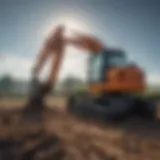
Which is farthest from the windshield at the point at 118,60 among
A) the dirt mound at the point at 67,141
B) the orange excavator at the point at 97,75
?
the dirt mound at the point at 67,141

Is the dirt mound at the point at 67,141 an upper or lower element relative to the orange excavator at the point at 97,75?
lower

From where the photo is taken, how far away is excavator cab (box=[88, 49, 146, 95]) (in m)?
2.18

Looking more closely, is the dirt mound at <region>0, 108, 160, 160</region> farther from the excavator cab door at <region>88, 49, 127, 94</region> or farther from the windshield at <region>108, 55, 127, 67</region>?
the windshield at <region>108, 55, 127, 67</region>

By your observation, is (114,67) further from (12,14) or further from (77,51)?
(12,14)

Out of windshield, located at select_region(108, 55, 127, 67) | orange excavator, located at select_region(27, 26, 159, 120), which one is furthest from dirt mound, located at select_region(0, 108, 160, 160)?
windshield, located at select_region(108, 55, 127, 67)

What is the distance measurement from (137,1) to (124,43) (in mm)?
243

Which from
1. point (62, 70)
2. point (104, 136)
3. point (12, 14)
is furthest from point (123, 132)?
point (12, 14)

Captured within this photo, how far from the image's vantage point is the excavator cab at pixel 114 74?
2.18 m

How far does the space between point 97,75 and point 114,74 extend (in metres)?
0.10

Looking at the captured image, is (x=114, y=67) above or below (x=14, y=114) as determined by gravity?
above

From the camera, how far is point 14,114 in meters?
2.23

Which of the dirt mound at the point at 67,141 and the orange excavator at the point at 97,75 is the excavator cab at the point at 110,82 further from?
the dirt mound at the point at 67,141

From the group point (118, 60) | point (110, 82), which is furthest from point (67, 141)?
point (118, 60)

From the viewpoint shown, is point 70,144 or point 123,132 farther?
point 123,132
